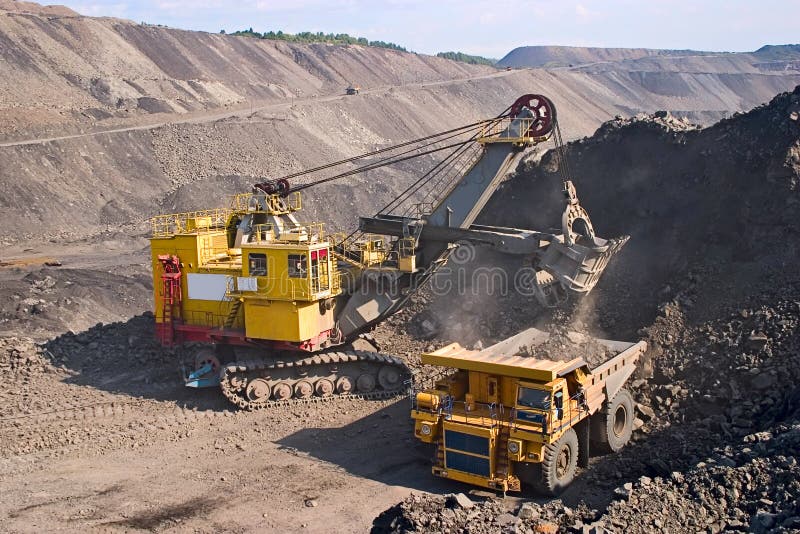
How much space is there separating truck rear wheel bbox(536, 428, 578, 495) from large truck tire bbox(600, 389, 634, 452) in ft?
2.58

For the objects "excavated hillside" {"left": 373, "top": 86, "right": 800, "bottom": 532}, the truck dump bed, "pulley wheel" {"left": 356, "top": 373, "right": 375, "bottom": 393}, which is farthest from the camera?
"pulley wheel" {"left": 356, "top": 373, "right": 375, "bottom": 393}

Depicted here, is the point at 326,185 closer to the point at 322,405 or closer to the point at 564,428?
the point at 322,405

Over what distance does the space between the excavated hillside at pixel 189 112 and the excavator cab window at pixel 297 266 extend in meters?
19.0

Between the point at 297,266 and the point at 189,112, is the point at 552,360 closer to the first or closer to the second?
the point at 297,266

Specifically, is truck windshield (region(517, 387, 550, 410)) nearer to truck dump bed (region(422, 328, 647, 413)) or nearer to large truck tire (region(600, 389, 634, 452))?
truck dump bed (region(422, 328, 647, 413))

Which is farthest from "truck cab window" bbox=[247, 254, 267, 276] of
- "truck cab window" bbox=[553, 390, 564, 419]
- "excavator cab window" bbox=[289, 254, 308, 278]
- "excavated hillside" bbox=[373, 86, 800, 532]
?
"truck cab window" bbox=[553, 390, 564, 419]

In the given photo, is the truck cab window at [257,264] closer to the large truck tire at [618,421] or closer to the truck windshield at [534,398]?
the truck windshield at [534,398]

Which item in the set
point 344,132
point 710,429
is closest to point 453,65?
point 344,132

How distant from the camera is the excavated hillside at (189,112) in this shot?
34.5 metres

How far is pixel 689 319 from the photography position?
15.4 metres

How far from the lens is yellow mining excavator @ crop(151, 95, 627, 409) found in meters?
14.5

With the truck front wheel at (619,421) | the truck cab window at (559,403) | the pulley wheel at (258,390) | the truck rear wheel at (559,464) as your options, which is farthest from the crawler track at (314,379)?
the truck cab window at (559,403)

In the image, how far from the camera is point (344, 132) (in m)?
50.9

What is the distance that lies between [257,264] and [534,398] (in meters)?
6.57
